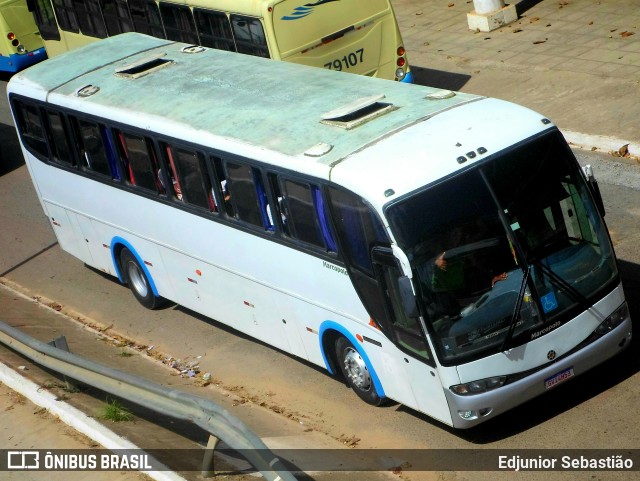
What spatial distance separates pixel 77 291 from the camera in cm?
1555

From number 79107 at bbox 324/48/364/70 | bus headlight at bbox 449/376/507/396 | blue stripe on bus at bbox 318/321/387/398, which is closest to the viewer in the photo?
bus headlight at bbox 449/376/507/396

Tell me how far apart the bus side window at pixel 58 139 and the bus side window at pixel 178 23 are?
4456 millimetres

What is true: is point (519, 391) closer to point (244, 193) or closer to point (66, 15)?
point (244, 193)

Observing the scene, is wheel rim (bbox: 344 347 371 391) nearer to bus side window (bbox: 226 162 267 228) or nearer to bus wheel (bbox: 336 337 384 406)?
bus wheel (bbox: 336 337 384 406)

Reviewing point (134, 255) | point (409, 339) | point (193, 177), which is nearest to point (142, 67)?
point (134, 255)

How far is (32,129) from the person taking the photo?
15.3 metres

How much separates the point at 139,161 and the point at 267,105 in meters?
2.20

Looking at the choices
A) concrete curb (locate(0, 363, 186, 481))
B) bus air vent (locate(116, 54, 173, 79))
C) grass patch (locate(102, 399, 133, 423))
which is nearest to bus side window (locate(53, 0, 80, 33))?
bus air vent (locate(116, 54, 173, 79))

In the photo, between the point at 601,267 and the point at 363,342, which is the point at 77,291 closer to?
the point at 363,342

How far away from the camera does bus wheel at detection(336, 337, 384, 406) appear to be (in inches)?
423

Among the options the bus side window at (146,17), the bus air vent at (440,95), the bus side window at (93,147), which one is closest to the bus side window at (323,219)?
the bus air vent at (440,95)

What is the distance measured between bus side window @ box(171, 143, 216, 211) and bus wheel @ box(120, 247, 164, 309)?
206cm

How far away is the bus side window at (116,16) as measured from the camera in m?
20.5

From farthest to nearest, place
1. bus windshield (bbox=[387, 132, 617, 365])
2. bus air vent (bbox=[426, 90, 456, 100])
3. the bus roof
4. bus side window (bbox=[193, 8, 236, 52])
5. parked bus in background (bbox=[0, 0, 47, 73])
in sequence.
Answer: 1. parked bus in background (bbox=[0, 0, 47, 73])
2. bus side window (bbox=[193, 8, 236, 52])
3. bus air vent (bbox=[426, 90, 456, 100])
4. the bus roof
5. bus windshield (bbox=[387, 132, 617, 365])
